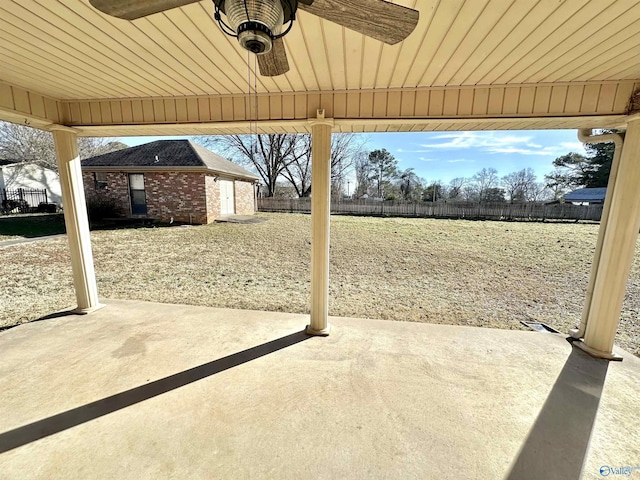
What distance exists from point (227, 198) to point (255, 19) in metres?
13.1

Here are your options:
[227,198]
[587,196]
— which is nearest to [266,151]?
[227,198]

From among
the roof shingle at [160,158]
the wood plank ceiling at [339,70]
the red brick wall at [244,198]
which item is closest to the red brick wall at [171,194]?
the roof shingle at [160,158]

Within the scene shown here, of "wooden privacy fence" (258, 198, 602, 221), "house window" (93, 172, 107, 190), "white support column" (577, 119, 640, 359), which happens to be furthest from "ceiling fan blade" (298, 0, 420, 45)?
"wooden privacy fence" (258, 198, 602, 221)

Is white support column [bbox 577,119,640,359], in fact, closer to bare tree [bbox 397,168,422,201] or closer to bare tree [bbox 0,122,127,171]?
bare tree [bbox 397,168,422,201]

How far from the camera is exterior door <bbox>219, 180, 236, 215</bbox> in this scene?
502 inches

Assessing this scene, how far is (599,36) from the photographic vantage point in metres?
1.71

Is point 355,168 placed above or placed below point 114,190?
above

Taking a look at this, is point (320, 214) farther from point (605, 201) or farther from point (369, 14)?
point (605, 201)

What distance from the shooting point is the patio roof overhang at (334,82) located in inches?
64.9

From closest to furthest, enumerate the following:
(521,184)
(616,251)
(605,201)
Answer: (616,251)
(605,201)
(521,184)

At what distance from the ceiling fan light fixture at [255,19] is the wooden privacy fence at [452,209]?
16199mm

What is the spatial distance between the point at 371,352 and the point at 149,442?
193 centimetres

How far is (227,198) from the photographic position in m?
13.4

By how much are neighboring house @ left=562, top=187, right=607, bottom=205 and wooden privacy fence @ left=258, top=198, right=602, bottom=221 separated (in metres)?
9.95
